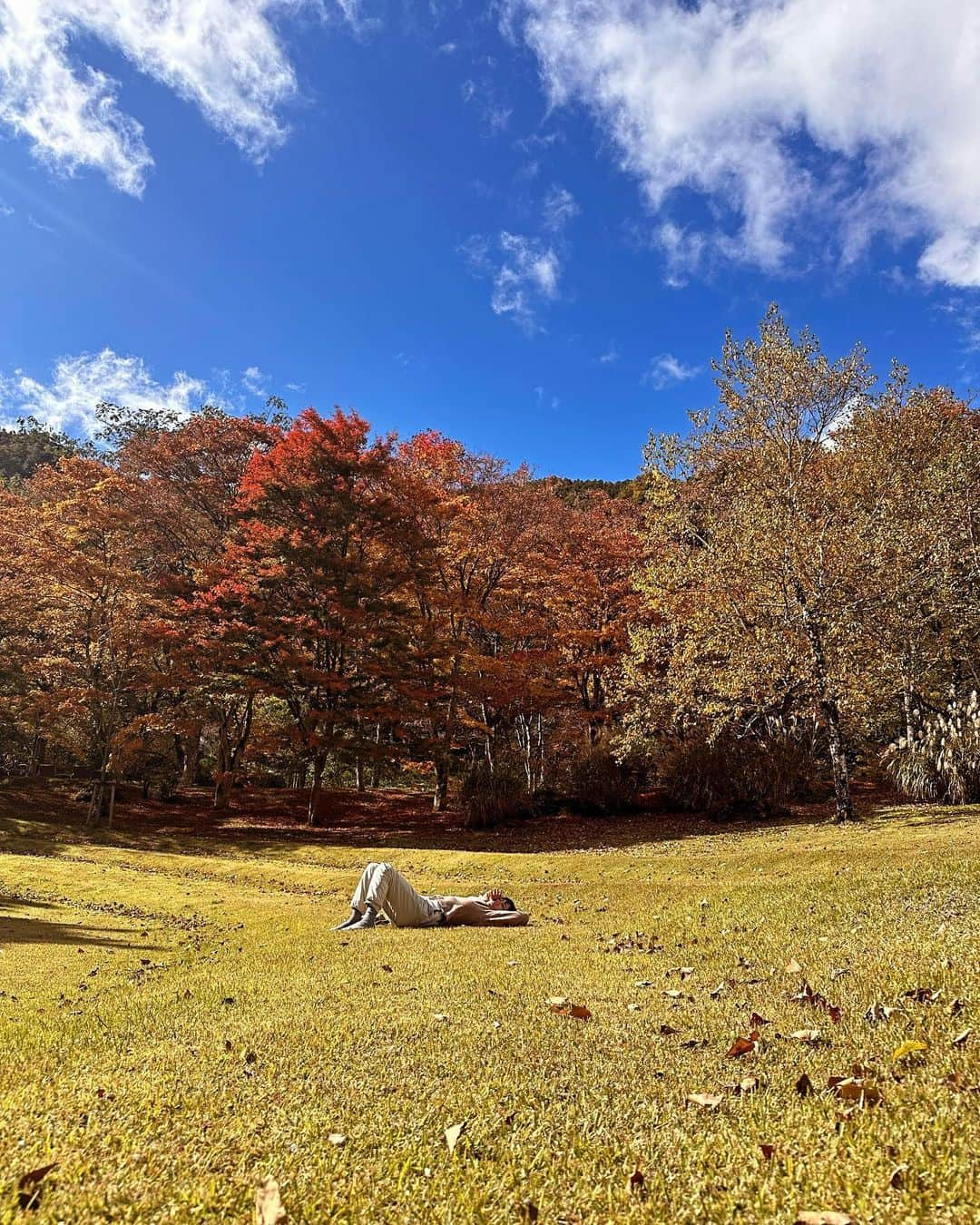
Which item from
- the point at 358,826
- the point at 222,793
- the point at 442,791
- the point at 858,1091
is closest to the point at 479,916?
the point at 858,1091

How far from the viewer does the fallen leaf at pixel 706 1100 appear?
324 cm

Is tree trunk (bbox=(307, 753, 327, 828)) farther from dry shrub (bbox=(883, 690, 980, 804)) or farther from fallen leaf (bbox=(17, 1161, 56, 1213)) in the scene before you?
fallen leaf (bbox=(17, 1161, 56, 1213))

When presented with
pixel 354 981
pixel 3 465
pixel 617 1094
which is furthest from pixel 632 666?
pixel 3 465

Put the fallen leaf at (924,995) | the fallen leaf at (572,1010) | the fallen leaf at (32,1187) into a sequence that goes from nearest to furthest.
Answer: the fallen leaf at (32,1187)
the fallen leaf at (924,995)
the fallen leaf at (572,1010)

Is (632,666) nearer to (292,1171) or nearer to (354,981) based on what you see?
(354,981)

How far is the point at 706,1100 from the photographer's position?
3268 millimetres

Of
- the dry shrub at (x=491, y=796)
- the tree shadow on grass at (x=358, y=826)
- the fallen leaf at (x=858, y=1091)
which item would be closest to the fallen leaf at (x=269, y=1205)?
the fallen leaf at (x=858, y=1091)

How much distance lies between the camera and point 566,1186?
2.62m

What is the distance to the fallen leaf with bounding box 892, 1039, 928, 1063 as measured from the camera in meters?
3.45

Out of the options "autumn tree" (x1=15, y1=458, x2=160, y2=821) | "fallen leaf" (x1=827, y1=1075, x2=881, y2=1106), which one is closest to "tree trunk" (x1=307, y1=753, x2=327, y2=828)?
"autumn tree" (x1=15, y1=458, x2=160, y2=821)

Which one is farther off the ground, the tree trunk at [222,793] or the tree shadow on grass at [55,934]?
the tree trunk at [222,793]

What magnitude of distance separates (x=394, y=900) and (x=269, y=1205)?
743 cm

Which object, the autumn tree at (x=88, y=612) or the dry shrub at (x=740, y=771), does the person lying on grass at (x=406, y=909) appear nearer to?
the dry shrub at (x=740, y=771)

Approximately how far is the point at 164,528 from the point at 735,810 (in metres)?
25.7
